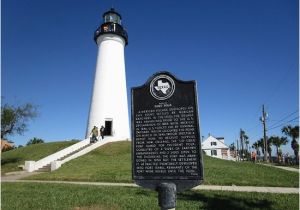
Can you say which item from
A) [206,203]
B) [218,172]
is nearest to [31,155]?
[218,172]

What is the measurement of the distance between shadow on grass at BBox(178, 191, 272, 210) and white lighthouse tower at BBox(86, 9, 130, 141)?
23598 mm

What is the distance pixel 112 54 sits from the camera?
37.9 meters

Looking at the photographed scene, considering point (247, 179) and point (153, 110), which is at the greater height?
point (153, 110)

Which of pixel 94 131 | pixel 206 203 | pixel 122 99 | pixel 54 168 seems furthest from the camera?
pixel 122 99

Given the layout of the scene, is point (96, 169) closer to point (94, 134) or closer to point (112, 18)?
point (94, 134)

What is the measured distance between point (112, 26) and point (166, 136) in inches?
1337

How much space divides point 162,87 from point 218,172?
11921mm

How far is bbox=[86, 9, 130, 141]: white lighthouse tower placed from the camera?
3581 cm

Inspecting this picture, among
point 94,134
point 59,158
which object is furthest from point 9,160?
point 94,134

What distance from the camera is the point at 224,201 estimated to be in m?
10.2

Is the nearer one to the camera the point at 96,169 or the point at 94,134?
the point at 96,169

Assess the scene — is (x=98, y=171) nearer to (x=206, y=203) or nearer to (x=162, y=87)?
(x=206, y=203)

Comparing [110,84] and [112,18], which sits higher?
[112,18]

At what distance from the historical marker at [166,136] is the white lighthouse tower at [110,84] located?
27399 mm
